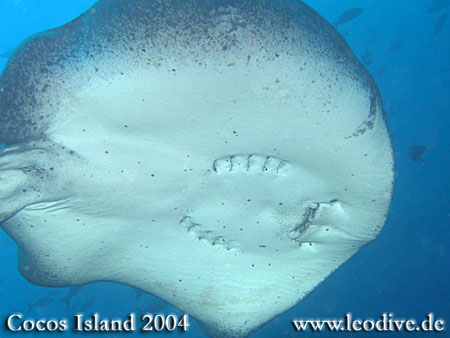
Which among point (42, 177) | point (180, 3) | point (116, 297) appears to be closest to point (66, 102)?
point (42, 177)

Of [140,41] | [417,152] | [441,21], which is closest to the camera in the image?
[140,41]

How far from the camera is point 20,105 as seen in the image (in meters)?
1.03

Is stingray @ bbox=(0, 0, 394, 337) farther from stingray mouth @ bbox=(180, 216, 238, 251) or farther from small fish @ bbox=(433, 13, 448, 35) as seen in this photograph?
small fish @ bbox=(433, 13, 448, 35)

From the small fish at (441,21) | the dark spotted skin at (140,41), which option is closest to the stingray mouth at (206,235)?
the dark spotted skin at (140,41)

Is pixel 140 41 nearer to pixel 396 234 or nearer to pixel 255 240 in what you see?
pixel 255 240

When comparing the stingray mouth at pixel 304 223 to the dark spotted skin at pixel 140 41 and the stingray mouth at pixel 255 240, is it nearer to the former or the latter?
the stingray mouth at pixel 255 240

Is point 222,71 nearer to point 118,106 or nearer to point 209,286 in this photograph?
point 118,106

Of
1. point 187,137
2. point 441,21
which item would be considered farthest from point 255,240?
point 441,21

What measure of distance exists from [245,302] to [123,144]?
154cm

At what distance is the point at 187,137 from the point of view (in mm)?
1161

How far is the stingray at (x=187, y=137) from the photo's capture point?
2.96ft

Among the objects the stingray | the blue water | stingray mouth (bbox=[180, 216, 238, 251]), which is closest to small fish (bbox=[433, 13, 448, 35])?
the blue water

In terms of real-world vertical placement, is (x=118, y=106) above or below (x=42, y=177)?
above

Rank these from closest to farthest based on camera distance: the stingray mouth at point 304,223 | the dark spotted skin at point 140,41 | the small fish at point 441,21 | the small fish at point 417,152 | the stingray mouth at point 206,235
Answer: the dark spotted skin at point 140,41, the stingray mouth at point 304,223, the stingray mouth at point 206,235, the small fish at point 417,152, the small fish at point 441,21
